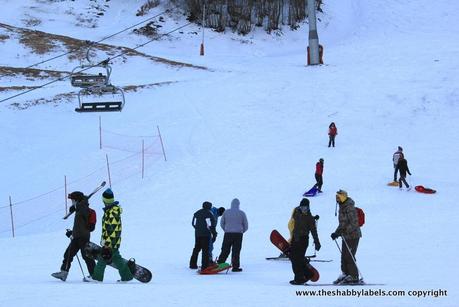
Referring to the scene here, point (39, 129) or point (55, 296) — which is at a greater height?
point (39, 129)

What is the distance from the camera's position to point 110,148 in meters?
25.8

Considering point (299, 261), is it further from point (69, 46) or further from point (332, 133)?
point (69, 46)

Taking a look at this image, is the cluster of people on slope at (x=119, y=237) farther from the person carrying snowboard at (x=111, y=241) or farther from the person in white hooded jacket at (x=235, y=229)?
the person in white hooded jacket at (x=235, y=229)

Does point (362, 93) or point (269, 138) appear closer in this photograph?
point (269, 138)

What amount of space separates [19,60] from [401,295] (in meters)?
35.6

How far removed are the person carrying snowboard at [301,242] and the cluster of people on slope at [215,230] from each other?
5.50 feet

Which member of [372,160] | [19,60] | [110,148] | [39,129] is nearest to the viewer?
[372,160]

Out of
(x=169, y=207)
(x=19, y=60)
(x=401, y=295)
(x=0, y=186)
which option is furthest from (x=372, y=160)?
(x=19, y=60)

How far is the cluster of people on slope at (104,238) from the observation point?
32.4 ft

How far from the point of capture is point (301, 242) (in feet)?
33.6

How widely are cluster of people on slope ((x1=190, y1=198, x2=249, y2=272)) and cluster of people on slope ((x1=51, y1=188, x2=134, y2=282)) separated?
6.84 ft

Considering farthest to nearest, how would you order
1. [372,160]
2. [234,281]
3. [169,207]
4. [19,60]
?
[19,60], [372,160], [169,207], [234,281]

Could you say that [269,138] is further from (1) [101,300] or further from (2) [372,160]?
(1) [101,300]

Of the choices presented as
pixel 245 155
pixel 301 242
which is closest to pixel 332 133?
pixel 245 155
